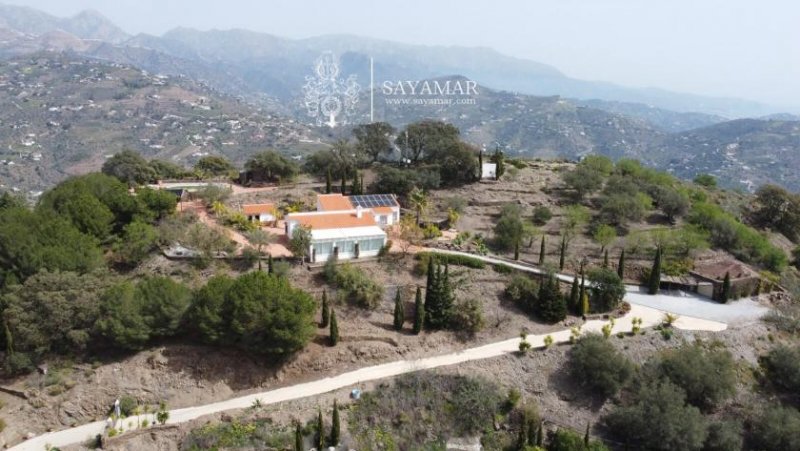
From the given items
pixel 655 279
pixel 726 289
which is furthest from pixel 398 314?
pixel 726 289

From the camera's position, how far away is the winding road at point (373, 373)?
2677cm

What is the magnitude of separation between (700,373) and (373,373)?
1902 centimetres

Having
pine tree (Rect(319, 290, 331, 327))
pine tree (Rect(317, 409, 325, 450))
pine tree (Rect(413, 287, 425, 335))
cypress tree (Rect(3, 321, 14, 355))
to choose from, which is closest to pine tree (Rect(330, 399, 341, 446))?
pine tree (Rect(317, 409, 325, 450))

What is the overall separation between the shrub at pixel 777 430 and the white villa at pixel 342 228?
2628 cm

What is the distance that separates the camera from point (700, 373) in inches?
1202

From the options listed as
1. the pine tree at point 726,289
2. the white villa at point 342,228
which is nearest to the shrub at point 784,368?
the pine tree at point 726,289

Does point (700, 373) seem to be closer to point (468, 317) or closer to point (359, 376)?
point (468, 317)

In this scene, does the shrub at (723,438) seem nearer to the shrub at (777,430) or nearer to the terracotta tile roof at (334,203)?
the shrub at (777,430)

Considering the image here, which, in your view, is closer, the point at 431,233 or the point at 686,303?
the point at 686,303

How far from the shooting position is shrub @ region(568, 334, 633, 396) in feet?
103

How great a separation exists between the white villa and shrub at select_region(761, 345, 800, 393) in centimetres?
2719

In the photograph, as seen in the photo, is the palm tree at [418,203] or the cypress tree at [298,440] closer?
the cypress tree at [298,440]

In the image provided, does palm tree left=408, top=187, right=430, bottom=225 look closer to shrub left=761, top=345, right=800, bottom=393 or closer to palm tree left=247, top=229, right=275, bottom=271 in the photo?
palm tree left=247, top=229, right=275, bottom=271

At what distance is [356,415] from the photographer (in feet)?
94.0
